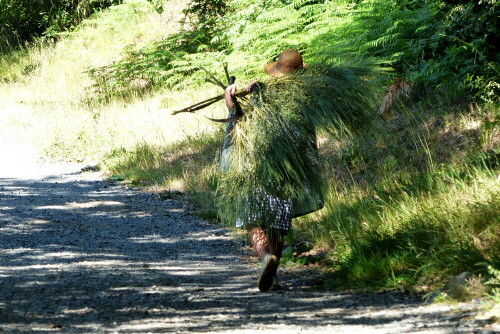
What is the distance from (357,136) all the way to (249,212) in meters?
1.43

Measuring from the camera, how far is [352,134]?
6.07m

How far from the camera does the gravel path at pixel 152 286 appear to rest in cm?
426

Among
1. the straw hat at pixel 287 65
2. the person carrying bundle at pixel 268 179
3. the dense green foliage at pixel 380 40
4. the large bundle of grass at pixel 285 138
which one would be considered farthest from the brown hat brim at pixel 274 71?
the dense green foliage at pixel 380 40

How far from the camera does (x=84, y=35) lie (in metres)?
24.2

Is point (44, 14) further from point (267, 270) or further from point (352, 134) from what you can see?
point (267, 270)

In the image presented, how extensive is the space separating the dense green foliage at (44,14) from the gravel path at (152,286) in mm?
19150

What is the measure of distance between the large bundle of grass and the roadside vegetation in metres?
0.39

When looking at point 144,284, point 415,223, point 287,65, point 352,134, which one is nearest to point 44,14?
point 287,65

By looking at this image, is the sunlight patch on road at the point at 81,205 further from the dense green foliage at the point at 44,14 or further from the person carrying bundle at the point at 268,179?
the dense green foliage at the point at 44,14

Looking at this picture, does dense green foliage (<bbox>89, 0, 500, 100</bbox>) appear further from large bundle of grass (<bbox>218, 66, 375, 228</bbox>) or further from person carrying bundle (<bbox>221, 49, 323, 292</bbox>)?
person carrying bundle (<bbox>221, 49, 323, 292</bbox>)

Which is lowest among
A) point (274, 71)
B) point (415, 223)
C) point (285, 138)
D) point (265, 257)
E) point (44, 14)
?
point (415, 223)

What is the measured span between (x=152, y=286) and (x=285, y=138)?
1662 millimetres

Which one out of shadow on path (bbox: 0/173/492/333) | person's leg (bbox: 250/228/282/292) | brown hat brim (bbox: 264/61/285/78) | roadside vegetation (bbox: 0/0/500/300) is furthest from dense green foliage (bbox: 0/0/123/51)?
person's leg (bbox: 250/228/282/292)

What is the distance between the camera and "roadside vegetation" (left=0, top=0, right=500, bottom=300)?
5238 mm
